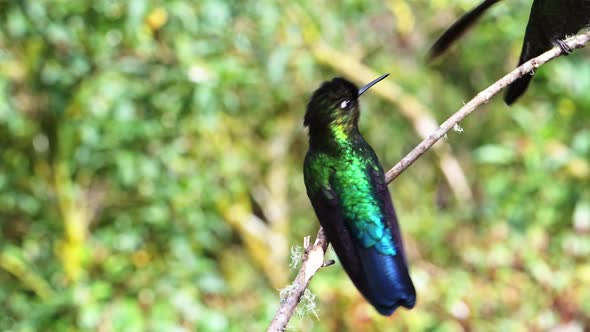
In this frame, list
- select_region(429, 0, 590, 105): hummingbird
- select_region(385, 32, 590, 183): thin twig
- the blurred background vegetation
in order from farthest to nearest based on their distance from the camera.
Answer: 1. the blurred background vegetation
2. select_region(429, 0, 590, 105): hummingbird
3. select_region(385, 32, 590, 183): thin twig

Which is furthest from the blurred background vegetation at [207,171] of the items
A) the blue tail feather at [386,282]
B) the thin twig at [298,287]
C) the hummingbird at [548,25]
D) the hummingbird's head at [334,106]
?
the thin twig at [298,287]

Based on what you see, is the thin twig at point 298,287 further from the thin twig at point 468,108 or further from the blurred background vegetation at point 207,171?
the blurred background vegetation at point 207,171

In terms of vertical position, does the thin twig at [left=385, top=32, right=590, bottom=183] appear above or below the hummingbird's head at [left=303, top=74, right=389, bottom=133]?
below

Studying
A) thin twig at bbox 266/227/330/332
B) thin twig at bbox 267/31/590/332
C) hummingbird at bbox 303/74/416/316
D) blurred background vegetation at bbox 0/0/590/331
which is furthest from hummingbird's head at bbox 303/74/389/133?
blurred background vegetation at bbox 0/0/590/331

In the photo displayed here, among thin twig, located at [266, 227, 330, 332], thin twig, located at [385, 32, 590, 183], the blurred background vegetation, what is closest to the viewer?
thin twig, located at [266, 227, 330, 332]

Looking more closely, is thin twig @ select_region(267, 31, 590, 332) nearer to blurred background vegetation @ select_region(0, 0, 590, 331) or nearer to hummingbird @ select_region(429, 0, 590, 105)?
hummingbird @ select_region(429, 0, 590, 105)

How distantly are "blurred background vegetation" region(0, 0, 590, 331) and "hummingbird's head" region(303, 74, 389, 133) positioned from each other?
65.6 inches

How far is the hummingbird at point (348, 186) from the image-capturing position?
2.09 metres

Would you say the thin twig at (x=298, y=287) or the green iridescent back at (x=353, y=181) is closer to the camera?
the thin twig at (x=298, y=287)

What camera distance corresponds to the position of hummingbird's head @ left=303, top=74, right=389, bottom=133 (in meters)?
2.16

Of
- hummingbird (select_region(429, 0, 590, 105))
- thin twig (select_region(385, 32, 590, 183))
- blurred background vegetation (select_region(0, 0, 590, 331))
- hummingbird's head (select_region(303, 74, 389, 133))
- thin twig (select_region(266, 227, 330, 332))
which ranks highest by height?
blurred background vegetation (select_region(0, 0, 590, 331))

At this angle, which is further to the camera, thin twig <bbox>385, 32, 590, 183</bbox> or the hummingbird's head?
the hummingbird's head

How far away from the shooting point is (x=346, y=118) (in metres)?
2.20

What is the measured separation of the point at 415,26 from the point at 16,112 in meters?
2.78
